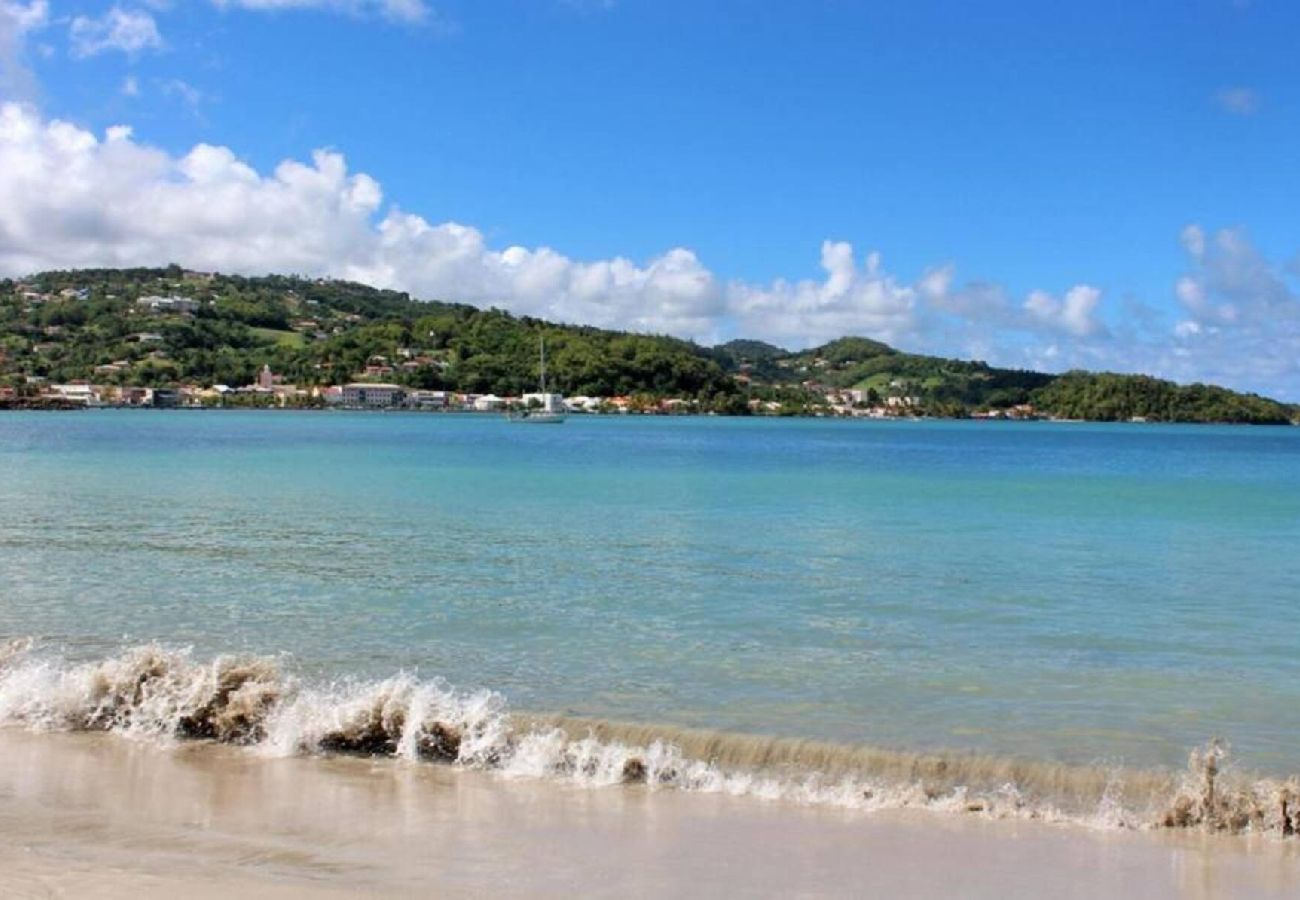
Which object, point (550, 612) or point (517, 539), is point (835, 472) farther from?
point (550, 612)

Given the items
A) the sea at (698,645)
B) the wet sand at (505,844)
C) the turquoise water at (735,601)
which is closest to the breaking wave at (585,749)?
the sea at (698,645)

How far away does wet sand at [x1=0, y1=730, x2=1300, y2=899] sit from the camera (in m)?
7.20

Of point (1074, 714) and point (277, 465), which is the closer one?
point (1074, 714)

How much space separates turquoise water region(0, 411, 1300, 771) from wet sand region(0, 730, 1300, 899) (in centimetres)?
235

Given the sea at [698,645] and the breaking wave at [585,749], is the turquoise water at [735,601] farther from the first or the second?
the breaking wave at [585,749]

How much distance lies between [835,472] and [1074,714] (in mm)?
52352

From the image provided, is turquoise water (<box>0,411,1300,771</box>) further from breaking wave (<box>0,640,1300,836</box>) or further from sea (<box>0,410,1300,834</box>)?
breaking wave (<box>0,640,1300,836</box>)

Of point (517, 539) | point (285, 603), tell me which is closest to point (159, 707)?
point (285, 603)

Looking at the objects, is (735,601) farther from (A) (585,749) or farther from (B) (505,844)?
(B) (505,844)

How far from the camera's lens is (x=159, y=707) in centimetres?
1109

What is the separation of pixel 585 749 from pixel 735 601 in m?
9.19

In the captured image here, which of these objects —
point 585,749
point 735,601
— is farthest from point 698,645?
point 585,749

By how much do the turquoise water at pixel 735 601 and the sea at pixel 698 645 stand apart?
0.08 m

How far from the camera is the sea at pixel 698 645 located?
10281 mm
